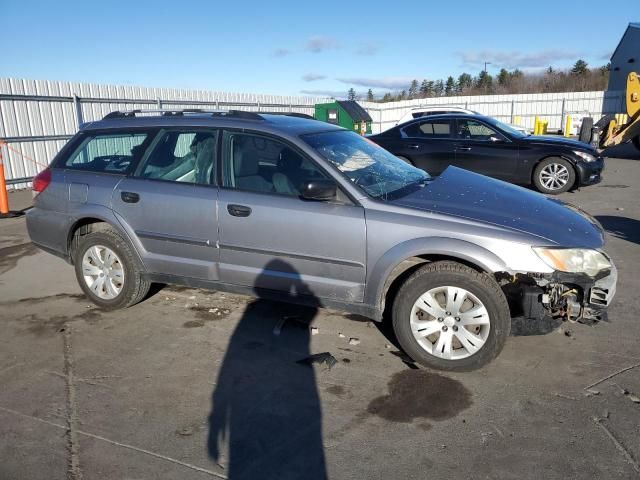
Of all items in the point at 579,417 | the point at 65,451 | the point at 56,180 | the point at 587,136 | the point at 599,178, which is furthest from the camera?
the point at 587,136

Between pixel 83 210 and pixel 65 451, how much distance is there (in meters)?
2.50

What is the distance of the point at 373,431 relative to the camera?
118 inches

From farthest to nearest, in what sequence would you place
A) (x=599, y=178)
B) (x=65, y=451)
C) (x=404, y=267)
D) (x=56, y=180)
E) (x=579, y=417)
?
(x=599, y=178), (x=56, y=180), (x=404, y=267), (x=579, y=417), (x=65, y=451)

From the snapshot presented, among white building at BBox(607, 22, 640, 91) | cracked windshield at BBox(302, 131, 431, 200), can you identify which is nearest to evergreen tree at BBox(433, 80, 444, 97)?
white building at BBox(607, 22, 640, 91)

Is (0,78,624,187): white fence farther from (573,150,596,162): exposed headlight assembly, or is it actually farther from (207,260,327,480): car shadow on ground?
(573,150,596,162): exposed headlight assembly

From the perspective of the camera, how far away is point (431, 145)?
34.7 feet

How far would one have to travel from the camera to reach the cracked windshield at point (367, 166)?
405 cm

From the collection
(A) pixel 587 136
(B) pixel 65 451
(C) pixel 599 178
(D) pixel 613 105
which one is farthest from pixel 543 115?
(B) pixel 65 451

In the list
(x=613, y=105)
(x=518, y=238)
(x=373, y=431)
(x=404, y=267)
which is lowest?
(x=373, y=431)

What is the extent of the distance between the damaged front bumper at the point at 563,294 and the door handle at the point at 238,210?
203 centimetres

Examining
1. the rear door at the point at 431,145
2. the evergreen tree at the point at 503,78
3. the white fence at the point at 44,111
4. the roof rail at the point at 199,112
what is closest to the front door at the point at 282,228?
the roof rail at the point at 199,112

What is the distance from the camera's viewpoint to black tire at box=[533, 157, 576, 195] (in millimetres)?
9969

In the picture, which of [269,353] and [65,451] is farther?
[269,353]

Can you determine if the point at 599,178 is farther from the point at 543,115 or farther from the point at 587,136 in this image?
the point at 543,115
